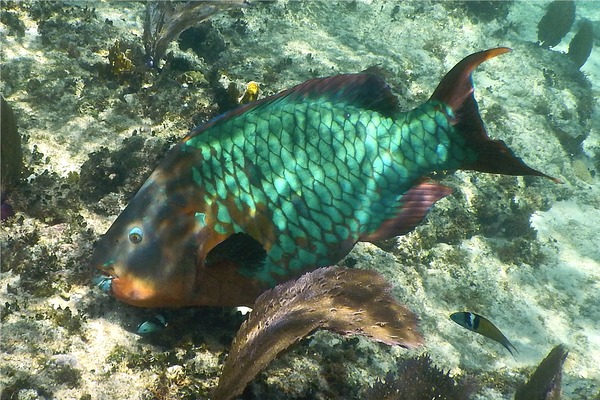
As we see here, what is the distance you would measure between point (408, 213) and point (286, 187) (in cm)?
88

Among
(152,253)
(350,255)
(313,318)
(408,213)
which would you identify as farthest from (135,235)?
(350,255)

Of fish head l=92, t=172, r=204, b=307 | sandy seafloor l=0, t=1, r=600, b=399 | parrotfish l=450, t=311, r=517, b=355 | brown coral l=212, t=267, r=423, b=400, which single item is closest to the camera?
brown coral l=212, t=267, r=423, b=400

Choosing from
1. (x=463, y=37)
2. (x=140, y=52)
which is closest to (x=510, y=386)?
(x=140, y=52)

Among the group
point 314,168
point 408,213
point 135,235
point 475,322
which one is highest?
point 314,168

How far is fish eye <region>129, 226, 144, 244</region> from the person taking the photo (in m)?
2.46

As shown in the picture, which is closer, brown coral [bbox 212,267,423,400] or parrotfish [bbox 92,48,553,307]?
brown coral [bbox 212,267,423,400]

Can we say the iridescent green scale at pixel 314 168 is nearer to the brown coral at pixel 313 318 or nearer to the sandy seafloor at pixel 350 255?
the brown coral at pixel 313 318

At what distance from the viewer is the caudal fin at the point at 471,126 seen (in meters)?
2.86

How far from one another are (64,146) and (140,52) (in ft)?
7.40

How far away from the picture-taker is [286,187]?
2.76 metres

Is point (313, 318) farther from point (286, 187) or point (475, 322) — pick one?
point (475, 322)

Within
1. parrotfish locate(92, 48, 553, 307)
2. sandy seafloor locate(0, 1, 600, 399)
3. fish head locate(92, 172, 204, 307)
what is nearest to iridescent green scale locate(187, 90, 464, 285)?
parrotfish locate(92, 48, 553, 307)

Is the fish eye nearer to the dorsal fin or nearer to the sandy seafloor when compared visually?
the sandy seafloor

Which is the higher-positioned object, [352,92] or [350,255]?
[352,92]
